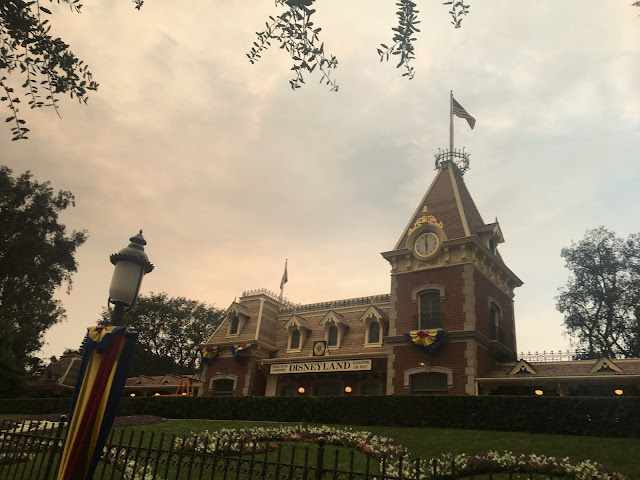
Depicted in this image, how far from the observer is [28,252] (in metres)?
34.8

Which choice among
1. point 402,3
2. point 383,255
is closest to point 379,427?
point 383,255

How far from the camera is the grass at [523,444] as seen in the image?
44.2 feet

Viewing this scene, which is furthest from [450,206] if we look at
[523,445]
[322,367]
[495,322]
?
[523,445]

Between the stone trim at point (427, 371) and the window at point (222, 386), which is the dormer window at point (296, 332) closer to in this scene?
the window at point (222, 386)

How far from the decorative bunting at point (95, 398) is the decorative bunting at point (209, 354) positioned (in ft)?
90.2

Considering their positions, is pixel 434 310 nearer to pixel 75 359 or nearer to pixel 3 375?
pixel 3 375

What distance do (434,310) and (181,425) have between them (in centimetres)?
1318

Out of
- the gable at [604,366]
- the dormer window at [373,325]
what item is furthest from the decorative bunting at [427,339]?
the gable at [604,366]

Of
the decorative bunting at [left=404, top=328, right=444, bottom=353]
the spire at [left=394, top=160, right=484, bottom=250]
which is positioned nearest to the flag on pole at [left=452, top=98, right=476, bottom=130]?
the spire at [left=394, top=160, right=484, bottom=250]

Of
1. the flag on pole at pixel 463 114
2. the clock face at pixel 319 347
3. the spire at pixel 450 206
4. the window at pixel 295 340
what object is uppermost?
the flag on pole at pixel 463 114

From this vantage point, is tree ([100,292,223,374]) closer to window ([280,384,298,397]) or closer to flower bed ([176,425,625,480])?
window ([280,384,298,397])

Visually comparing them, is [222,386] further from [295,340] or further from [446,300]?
[446,300]

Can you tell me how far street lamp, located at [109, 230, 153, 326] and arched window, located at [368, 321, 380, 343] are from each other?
922 inches

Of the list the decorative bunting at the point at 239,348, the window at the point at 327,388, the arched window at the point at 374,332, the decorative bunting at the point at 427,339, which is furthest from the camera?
the decorative bunting at the point at 239,348
